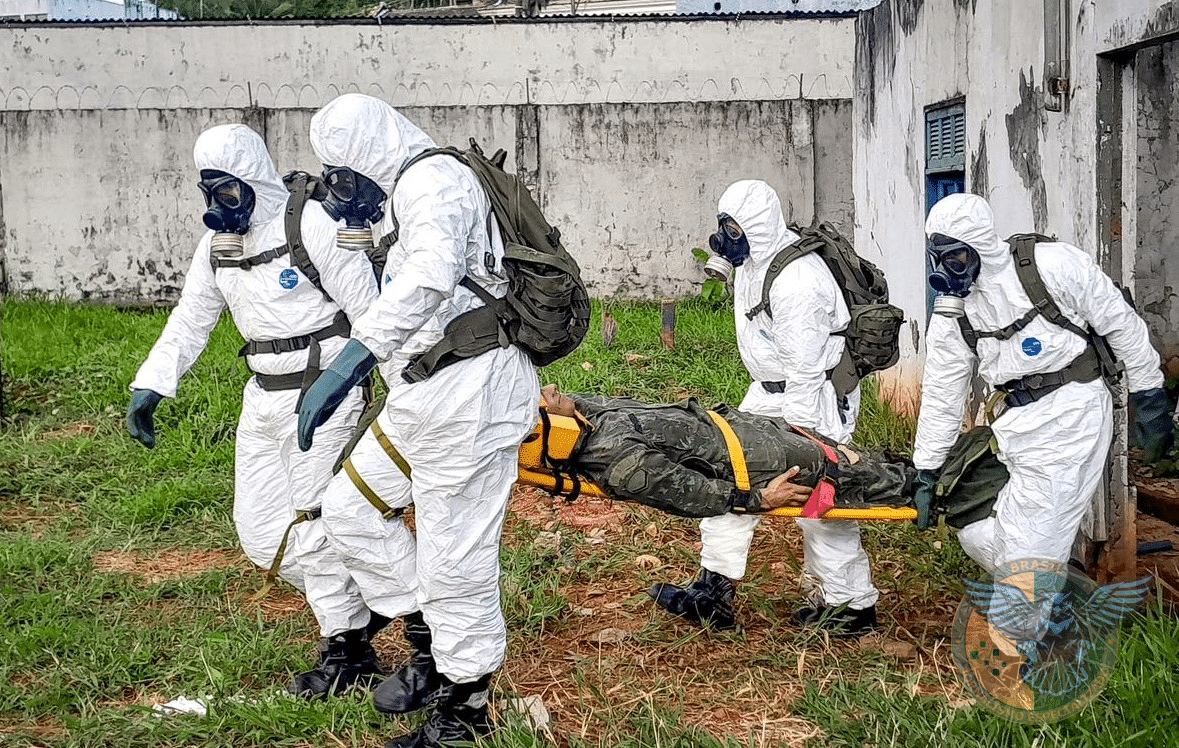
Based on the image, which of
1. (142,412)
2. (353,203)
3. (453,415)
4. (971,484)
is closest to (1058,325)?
(971,484)

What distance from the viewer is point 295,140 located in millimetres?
11750

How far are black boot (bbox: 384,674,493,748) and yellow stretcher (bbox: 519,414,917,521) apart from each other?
28.9 inches

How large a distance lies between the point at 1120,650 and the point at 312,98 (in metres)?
10.3

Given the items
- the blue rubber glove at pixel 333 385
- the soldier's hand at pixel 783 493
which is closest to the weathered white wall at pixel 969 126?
the soldier's hand at pixel 783 493

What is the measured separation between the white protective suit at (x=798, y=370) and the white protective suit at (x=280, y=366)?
1.56m

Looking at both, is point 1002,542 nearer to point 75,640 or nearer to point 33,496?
point 75,640

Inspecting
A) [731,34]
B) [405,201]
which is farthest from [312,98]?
[405,201]

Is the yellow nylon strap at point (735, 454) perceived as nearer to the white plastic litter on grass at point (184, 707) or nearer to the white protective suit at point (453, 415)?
the white protective suit at point (453, 415)

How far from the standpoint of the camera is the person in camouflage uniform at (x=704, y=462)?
13.5 feet

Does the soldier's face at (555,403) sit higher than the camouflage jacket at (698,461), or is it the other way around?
the soldier's face at (555,403)

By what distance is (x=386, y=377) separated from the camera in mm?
3844

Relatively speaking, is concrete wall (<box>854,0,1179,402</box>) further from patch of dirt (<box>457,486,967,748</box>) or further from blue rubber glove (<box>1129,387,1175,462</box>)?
patch of dirt (<box>457,486,967,748</box>)

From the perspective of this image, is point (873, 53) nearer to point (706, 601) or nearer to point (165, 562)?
point (706, 601)

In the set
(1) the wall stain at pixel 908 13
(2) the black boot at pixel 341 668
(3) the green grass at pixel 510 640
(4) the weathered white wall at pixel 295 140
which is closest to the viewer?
(3) the green grass at pixel 510 640
